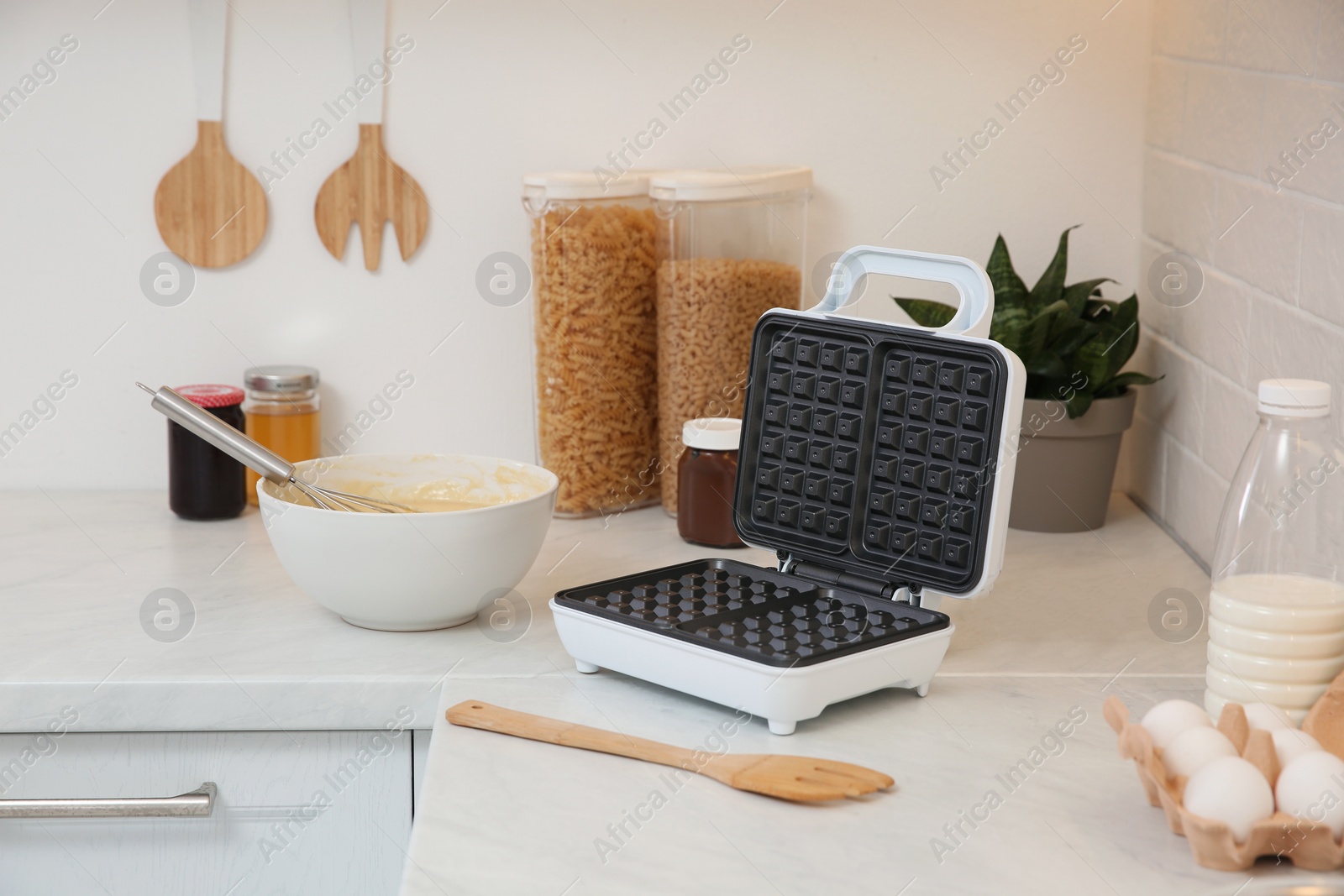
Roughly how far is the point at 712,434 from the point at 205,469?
559mm

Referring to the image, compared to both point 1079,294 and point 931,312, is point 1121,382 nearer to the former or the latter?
point 1079,294

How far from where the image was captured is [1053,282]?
55.5 inches

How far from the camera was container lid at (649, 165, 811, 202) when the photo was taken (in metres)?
A: 1.35

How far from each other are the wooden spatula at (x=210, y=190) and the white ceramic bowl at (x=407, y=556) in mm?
470

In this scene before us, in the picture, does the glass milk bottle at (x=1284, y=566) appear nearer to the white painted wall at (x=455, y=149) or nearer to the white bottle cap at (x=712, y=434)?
the white bottle cap at (x=712, y=434)

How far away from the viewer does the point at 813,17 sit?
1.49 m

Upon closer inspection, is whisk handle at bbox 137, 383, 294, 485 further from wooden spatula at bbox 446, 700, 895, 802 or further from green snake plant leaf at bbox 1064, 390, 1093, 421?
green snake plant leaf at bbox 1064, 390, 1093, 421

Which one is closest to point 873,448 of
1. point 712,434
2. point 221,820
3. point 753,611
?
point 753,611

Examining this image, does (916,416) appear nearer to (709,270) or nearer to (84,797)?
(709,270)

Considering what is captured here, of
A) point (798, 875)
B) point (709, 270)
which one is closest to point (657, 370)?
point (709, 270)

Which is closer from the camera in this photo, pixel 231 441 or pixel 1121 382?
pixel 231 441

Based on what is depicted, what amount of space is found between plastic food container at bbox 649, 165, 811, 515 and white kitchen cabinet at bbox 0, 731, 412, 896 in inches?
21.0

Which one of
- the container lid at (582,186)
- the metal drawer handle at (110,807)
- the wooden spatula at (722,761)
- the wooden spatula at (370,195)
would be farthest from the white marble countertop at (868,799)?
the wooden spatula at (370,195)

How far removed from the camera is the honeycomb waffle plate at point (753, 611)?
0.92 m
